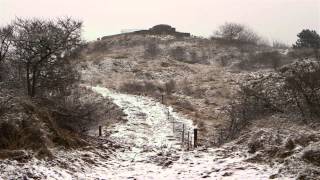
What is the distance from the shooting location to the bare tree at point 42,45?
27016 millimetres

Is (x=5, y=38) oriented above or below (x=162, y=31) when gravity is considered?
below

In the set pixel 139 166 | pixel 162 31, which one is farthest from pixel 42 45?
pixel 162 31

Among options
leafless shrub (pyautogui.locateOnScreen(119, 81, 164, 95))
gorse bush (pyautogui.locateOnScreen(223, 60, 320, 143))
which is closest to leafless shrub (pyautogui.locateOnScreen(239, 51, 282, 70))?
leafless shrub (pyautogui.locateOnScreen(119, 81, 164, 95))

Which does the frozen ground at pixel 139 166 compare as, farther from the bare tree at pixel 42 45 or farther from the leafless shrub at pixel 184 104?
the leafless shrub at pixel 184 104

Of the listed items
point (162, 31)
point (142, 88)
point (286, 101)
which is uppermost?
point (162, 31)

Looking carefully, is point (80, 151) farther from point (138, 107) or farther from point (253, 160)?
point (138, 107)

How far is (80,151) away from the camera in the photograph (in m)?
16.3

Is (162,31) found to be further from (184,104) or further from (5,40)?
(5,40)

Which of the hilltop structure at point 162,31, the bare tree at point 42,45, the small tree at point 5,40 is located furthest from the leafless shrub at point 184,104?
the hilltop structure at point 162,31

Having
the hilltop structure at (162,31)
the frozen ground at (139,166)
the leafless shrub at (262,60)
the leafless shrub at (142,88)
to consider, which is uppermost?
the hilltop structure at (162,31)

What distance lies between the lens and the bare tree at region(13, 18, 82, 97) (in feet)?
88.6

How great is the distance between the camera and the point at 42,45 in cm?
2695

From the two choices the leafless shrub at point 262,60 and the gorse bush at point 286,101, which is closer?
the gorse bush at point 286,101

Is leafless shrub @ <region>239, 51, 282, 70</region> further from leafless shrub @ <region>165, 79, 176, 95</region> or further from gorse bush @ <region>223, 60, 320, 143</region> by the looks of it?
gorse bush @ <region>223, 60, 320, 143</region>
